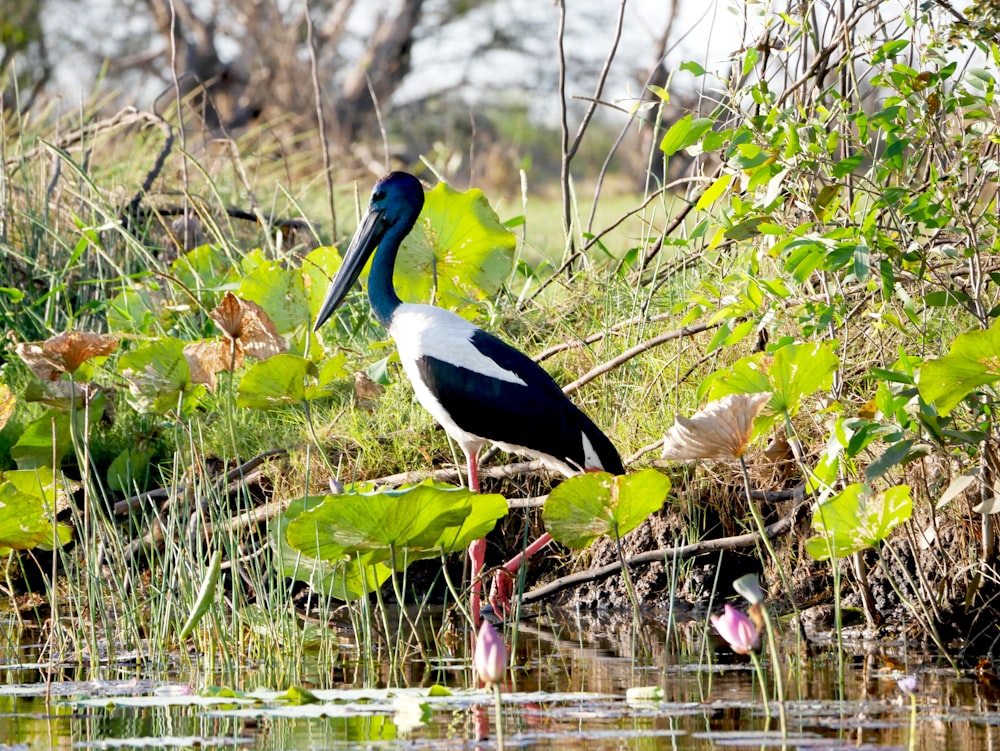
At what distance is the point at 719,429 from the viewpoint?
3.00 metres

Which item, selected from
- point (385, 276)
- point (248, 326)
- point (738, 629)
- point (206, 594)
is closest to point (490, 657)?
point (738, 629)

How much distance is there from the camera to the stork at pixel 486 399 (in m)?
4.00

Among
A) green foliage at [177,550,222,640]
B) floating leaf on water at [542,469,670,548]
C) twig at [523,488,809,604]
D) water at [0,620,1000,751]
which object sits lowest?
water at [0,620,1000,751]

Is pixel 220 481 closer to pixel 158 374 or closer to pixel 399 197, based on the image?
pixel 158 374

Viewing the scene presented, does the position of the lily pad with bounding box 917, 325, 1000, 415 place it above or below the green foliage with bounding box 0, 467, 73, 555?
above

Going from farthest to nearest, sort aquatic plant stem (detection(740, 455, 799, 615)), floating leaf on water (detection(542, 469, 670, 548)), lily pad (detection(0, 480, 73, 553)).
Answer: lily pad (detection(0, 480, 73, 553))
floating leaf on water (detection(542, 469, 670, 548))
aquatic plant stem (detection(740, 455, 799, 615))

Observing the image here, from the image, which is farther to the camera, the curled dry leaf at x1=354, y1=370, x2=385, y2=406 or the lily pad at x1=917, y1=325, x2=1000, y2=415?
the curled dry leaf at x1=354, y1=370, x2=385, y2=406

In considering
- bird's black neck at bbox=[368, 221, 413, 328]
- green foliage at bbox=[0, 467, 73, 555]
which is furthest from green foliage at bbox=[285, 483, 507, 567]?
bird's black neck at bbox=[368, 221, 413, 328]

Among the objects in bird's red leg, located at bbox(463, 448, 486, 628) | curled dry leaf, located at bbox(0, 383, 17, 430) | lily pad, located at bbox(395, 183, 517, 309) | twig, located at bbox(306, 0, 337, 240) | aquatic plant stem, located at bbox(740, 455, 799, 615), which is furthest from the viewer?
twig, located at bbox(306, 0, 337, 240)

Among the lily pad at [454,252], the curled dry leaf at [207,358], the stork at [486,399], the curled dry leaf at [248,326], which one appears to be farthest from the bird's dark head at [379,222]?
the curled dry leaf at [207,358]

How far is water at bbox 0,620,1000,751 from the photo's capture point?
2457 millimetres

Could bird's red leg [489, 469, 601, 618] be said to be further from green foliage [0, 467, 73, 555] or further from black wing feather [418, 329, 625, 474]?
green foliage [0, 467, 73, 555]

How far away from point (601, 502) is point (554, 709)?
26.5 inches

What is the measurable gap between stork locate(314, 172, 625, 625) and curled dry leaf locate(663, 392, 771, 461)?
86 centimetres
